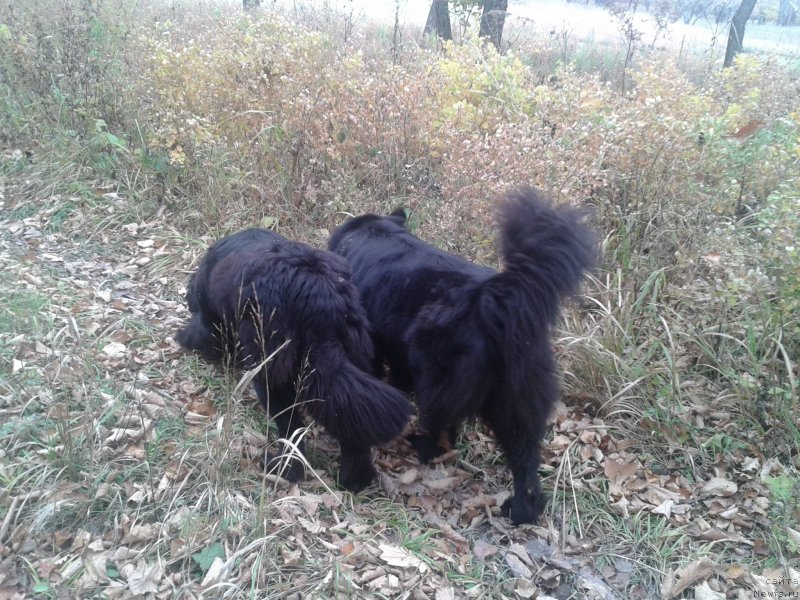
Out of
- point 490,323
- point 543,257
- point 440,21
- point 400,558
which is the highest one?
point 440,21

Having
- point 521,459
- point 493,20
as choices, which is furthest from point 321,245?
point 493,20

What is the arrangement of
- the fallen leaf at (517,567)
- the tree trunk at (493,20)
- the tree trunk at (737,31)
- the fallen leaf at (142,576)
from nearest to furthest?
the fallen leaf at (142,576) < the fallen leaf at (517,567) < the tree trunk at (493,20) < the tree trunk at (737,31)

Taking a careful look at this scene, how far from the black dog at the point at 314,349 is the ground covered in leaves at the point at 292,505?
0.70ft

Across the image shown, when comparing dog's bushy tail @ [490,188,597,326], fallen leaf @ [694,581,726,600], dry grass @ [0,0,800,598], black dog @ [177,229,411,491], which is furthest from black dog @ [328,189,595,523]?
fallen leaf @ [694,581,726,600]

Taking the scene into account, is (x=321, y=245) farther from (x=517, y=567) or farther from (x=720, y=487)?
(x=720, y=487)

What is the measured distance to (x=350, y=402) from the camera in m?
2.86

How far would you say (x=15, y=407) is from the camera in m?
3.08

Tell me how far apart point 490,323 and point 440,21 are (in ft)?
A: 28.1

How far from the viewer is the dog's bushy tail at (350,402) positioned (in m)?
2.87

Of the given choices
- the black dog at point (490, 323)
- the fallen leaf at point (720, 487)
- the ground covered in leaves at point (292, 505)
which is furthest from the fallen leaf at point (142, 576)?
the fallen leaf at point (720, 487)

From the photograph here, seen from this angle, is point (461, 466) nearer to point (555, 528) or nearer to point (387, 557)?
point (555, 528)

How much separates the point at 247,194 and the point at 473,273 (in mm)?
3200

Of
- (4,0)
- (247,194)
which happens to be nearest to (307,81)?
(247,194)

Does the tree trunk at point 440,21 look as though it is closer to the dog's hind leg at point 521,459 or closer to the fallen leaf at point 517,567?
the dog's hind leg at point 521,459
